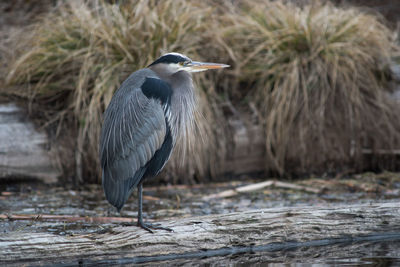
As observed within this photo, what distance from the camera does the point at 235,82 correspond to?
6586mm

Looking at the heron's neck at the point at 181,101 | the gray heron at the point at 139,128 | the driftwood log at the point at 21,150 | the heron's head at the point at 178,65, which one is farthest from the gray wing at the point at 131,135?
the driftwood log at the point at 21,150

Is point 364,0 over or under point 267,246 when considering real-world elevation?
over

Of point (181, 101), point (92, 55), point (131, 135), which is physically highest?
point (92, 55)

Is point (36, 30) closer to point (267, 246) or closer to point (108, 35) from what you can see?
point (108, 35)

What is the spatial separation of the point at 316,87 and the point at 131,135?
2876mm

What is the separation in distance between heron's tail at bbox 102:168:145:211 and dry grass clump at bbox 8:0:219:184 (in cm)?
192

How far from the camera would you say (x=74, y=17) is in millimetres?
6688

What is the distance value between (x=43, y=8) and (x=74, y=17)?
2.68 m

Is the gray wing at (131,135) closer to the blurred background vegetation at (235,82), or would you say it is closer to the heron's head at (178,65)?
the heron's head at (178,65)

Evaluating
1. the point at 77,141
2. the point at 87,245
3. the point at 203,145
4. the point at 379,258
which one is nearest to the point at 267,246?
the point at 379,258

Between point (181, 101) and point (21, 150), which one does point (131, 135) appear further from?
point (21, 150)

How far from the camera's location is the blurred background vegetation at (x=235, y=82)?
6.10 m

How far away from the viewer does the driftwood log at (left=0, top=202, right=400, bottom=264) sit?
11.0ft

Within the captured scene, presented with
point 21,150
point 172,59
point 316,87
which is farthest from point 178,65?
point 316,87
